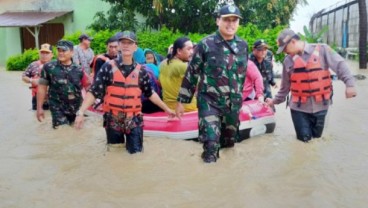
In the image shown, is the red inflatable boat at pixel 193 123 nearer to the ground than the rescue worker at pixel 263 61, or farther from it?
nearer to the ground

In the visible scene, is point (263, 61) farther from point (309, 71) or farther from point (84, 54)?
point (84, 54)

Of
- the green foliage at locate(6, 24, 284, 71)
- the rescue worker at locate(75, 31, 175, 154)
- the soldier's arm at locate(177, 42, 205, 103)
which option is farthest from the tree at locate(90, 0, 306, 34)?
the soldier's arm at locate(177, 42, 205, 103)

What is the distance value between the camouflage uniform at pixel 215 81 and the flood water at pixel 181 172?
45 cm

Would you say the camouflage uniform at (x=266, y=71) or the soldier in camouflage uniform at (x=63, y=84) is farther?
the camouflage uniform at (x=266, y=71)

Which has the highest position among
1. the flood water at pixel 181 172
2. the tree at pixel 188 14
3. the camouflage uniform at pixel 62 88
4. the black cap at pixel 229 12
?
the tree at pixel 188 14

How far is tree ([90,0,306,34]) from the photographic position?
1562 cm

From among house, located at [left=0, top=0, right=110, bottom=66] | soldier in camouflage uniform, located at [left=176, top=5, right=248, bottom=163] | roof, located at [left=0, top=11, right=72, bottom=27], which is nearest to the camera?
soldier in camouflage uniform, located at [left=176, top=5, right=248, bottom=163]

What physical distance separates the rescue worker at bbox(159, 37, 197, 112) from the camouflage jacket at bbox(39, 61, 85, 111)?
118 cm

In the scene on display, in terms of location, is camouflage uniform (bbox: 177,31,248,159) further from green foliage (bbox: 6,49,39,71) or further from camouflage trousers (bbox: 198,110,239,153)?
green foliage (bbox: 6,49,39,71)

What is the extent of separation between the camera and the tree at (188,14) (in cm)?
1562

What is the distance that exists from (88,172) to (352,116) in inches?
199

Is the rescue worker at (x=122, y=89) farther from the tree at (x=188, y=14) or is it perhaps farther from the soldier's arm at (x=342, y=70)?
the tree at (x=188, y=14)

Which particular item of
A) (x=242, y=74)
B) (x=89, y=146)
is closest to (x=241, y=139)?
(x=242, y=74)

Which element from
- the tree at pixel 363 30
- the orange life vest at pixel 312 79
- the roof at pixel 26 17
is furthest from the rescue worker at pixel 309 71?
the roof at pixel 26 17
